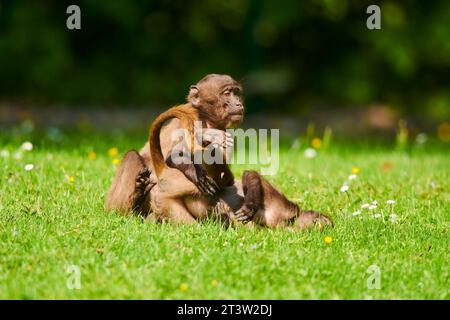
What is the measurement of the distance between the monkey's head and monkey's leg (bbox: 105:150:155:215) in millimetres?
550

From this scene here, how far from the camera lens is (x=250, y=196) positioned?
5.80 meters

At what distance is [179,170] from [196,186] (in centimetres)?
15

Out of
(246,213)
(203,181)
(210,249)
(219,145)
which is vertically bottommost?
(210,249)

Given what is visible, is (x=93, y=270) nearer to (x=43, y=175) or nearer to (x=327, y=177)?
(x=43, y=175)

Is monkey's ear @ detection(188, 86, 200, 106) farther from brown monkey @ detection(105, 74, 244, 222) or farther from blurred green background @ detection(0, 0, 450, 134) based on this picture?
blurred green background @ detection(0, 0, 450, 134)

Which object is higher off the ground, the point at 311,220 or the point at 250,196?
the point at 250,196

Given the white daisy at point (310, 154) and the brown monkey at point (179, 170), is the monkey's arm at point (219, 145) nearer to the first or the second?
the brown monkey at point (179, 170)

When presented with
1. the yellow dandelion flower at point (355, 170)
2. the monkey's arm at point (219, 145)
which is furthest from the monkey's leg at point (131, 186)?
the yellow dandelion flower at point (355, 170)

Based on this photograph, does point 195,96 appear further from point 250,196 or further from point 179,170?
point 250,196

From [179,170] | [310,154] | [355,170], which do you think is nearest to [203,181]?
[179,170]

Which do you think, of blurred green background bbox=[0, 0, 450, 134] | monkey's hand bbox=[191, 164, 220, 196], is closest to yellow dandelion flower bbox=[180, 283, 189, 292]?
monkey's hand bbox=[191, 164, 220, 196]

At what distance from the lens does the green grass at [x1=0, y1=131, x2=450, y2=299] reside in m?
4.71

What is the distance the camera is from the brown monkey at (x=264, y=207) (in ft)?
19.1

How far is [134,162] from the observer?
592 cm
